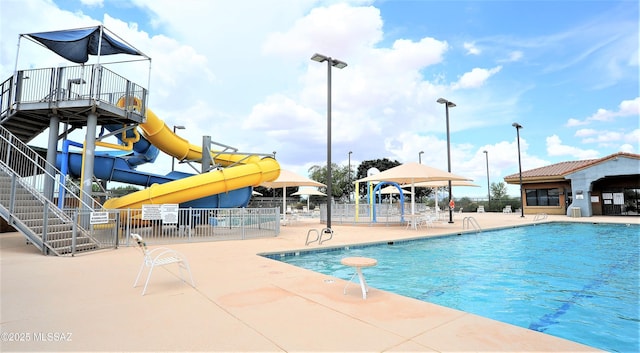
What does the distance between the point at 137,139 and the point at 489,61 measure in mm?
16543

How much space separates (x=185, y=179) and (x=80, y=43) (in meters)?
6.71

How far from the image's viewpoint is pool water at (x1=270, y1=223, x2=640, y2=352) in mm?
4648

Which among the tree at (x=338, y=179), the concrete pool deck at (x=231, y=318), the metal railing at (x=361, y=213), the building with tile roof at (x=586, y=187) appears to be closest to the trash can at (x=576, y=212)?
the building with tile roof at (x=586, y=187)

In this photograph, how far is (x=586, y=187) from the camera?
1018 inches

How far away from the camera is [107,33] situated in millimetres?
11977

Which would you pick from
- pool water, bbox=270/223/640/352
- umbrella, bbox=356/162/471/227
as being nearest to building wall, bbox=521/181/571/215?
umbrella, bbox=356/162/471/227

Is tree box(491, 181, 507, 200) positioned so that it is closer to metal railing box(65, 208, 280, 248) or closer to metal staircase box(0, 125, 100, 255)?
metal railing box(65, 208, 280, 248)

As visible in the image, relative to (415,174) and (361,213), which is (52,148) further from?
(415,174)

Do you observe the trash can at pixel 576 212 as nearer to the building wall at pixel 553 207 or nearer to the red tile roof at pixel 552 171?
the red tile roof at pixel 552 171

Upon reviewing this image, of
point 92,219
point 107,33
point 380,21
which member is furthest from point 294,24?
point 92,219

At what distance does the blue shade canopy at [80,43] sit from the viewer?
11.7 metres

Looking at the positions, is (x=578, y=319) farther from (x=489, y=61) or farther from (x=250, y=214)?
(x=489, y=61)

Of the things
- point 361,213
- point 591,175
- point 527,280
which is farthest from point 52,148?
point 591,175

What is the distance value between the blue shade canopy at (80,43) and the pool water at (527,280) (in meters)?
10.7
